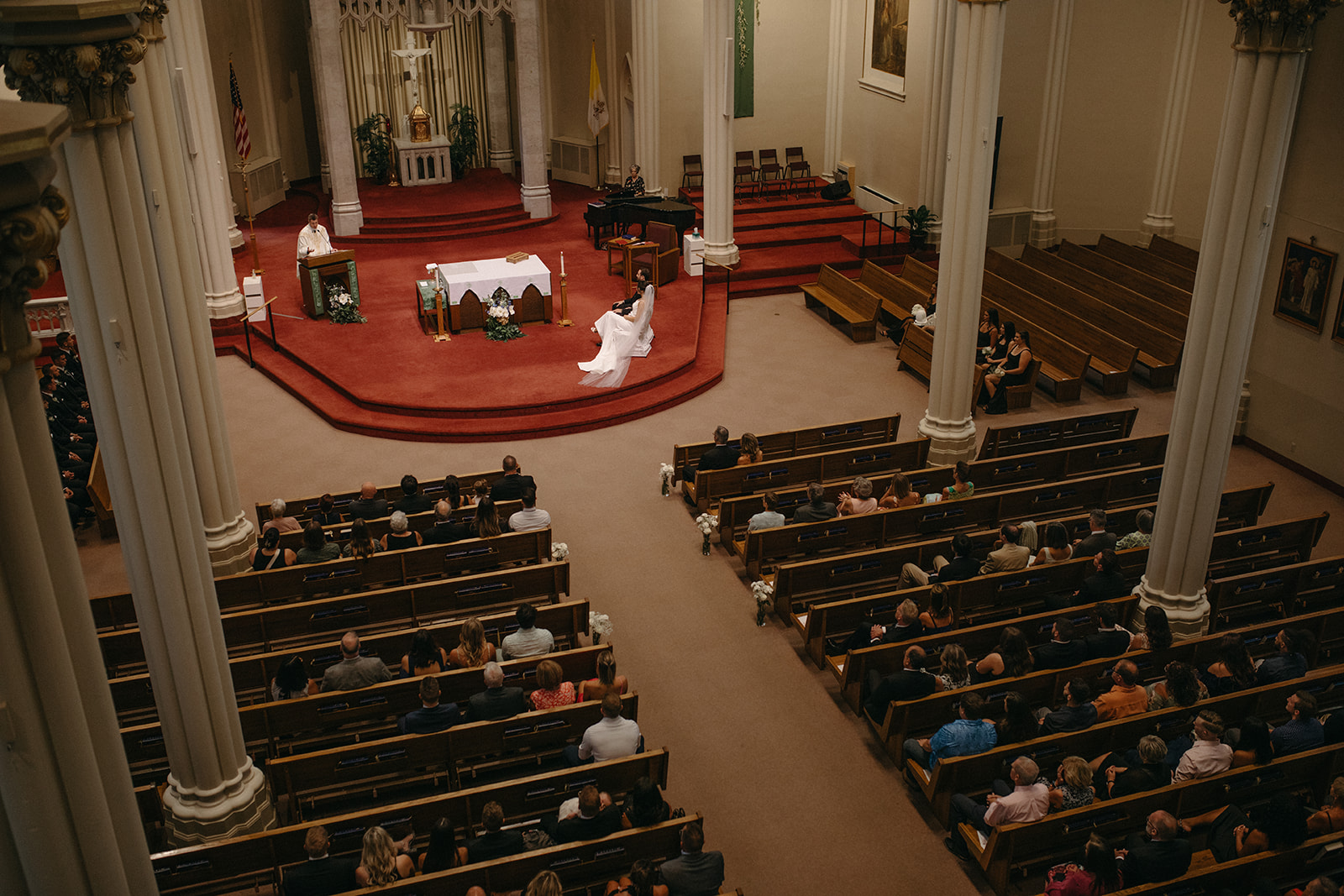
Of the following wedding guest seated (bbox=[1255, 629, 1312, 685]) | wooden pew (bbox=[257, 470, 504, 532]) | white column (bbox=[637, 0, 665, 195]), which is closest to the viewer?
wedding guest seated (bbox=[1255, 629, 1312, 685])

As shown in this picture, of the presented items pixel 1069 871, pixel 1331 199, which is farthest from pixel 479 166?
pixel 1069 871

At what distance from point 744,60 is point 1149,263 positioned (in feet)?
28.4

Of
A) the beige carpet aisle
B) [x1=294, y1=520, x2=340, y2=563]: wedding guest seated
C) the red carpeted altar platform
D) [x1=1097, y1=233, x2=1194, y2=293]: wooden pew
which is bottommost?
the beige carpet aisle

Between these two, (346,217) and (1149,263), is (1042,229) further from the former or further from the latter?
(346,217)

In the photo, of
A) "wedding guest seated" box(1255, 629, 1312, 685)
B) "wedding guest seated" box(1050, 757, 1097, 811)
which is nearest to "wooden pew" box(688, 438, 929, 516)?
"wedding guest seated" box(1255, 629, 1312, 685)

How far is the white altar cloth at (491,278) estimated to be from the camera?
1573cm

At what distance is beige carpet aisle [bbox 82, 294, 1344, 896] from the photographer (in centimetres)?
742

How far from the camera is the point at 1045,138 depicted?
63.2ft

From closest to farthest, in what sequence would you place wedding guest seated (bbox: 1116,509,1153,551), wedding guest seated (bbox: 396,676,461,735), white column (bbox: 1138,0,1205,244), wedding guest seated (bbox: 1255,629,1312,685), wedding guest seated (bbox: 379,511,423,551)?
wedding guest seated (bbox: 396,676,461,735) → wedding guest seated (bbox: 1255,629,1312,685) → wedding guest seated (bbox: 379,511,423,551) → wedding guest seated (bbox: 1116,509,1153,551) → white column (bbox: 1138,0,1205,244)

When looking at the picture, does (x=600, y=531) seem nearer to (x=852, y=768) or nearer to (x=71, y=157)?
Result: (x=852, y=768)

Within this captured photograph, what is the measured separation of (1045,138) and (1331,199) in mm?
7887

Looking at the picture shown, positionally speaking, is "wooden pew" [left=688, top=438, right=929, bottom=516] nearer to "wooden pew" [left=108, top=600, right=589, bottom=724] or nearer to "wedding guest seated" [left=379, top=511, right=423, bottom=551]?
"wooden pew" [left=108, top=600, right=589, bottom=724]

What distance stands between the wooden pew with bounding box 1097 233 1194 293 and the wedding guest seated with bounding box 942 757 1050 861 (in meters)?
10.7

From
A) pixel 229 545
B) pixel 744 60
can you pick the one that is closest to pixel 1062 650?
pixel 229 545
